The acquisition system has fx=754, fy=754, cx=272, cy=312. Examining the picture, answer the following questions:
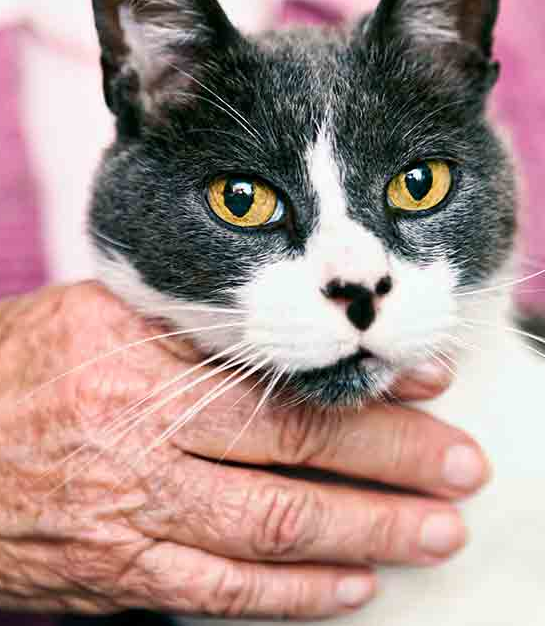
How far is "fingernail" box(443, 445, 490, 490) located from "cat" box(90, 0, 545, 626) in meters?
0.04

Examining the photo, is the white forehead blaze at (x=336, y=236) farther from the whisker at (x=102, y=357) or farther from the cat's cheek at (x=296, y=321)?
the whisker at (x=102, y=357)

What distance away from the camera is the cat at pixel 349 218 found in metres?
0.83

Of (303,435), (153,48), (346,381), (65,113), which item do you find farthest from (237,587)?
(65,113)

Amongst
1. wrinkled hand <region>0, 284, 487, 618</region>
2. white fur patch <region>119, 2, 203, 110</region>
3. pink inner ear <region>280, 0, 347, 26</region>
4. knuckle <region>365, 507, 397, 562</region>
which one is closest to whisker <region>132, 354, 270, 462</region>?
wrinkled hand <region>0, 284, 487, 618</region>

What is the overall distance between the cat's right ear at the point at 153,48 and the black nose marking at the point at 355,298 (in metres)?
0.34

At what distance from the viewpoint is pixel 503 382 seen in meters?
1.06

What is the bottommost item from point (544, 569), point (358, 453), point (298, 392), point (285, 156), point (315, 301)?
point (544, 569)

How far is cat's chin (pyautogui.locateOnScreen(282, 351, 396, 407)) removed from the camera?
33.6 inches

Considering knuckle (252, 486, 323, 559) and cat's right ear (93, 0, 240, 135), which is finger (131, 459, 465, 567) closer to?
knuckle (252, 486, 323, 559)

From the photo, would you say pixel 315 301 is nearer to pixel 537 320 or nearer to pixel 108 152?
pixel 108 152

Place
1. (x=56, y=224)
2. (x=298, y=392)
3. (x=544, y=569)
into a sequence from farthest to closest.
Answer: (x=56, y=224)
(x=544, y=569)
(x=298, y=392)

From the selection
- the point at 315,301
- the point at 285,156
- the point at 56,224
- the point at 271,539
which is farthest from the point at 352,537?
the point at 56,224

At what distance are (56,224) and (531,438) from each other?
3.44ft

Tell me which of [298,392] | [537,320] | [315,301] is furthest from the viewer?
[537,320]
